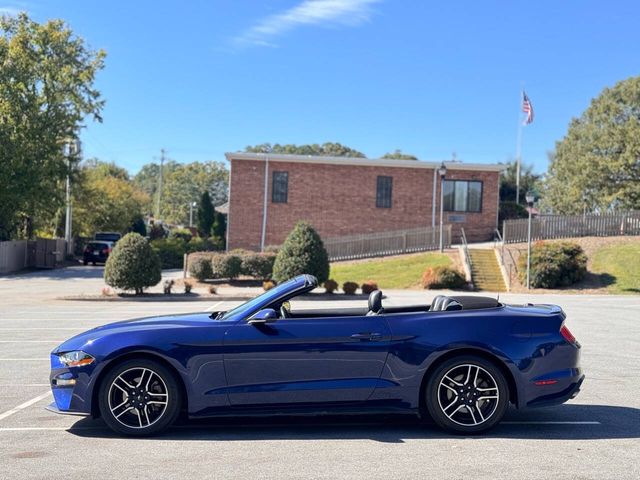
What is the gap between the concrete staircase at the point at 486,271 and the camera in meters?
27.5

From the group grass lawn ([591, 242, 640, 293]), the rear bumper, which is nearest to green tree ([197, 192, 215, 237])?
grass lawn ([591, 242, 640, 293])

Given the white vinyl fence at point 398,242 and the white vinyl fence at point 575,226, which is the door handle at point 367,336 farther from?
the white vinyl fence at point 398,242

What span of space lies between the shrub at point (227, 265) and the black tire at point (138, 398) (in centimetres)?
2072

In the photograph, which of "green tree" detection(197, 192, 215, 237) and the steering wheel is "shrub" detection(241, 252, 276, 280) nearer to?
the steering wheel

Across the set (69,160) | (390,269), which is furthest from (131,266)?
(69,160)

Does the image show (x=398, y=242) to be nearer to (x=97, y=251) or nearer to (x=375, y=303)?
(x=97, y=251)

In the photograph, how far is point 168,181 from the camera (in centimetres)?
10538

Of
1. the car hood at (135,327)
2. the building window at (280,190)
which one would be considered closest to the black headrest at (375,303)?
the car hood at (135,327)

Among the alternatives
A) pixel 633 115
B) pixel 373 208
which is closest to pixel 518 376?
pixel 373 208

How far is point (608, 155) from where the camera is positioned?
A: 156ft

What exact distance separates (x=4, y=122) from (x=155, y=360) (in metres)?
35.2

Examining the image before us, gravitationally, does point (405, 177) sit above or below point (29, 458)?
above

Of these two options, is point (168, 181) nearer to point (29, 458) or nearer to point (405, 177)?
point (405, 177)

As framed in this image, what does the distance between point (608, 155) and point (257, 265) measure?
106 ft
